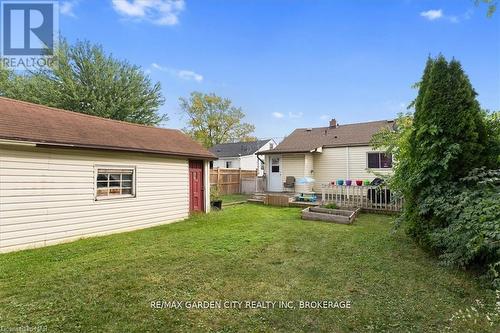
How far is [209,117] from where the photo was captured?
3569 centimetres

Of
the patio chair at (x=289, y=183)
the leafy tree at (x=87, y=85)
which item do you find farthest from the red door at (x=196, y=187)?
the leafy tree at (x=87, y=85)

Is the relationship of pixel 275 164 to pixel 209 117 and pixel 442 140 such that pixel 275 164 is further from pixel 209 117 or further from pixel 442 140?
pixel 209 117

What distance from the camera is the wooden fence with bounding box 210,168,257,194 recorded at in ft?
55.5

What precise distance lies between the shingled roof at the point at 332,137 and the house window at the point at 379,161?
2.93ft

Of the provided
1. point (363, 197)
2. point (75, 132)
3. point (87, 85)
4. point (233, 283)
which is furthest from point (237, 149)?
point (233, 283)

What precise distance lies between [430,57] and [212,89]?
107 ft

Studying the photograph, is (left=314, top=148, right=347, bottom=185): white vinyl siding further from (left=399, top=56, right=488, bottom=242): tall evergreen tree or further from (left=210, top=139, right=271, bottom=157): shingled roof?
(left=210, top=139, right=271, bottom=157): shingled roof

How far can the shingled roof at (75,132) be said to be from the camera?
5672 millimetres

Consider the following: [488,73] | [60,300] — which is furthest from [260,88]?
[60,300]

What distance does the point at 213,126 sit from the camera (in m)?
36.1

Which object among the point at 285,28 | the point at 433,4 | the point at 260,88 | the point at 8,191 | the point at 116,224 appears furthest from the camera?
the point at 260,88

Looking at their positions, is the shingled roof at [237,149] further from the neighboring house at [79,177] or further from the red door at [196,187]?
the neighboring house at [79,177]

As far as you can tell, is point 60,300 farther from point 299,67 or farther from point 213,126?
point 213,126

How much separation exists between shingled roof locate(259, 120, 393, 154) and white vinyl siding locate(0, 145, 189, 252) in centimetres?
957
